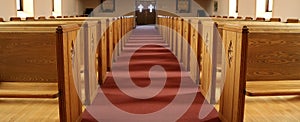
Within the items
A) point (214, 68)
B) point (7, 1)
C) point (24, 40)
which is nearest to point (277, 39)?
point (214, 68)

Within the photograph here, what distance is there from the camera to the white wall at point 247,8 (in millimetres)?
10254

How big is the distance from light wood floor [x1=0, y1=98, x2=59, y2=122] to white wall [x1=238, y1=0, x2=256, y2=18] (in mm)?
8326

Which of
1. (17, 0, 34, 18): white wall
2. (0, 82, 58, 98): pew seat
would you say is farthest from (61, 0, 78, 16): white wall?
(0, 82, 58, 98): pew seat

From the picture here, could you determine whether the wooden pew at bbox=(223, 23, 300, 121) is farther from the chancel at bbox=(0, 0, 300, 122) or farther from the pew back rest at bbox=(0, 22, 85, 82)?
the pew back rest at bbox=(0, 22, 85, 82)

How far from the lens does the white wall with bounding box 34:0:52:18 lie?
10164 millimetres

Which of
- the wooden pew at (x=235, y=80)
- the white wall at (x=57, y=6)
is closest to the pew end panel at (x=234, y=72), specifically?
the wooden pew at (x=235, y=80)

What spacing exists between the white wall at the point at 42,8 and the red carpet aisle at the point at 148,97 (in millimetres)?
5944

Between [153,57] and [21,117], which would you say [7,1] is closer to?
[153,57]

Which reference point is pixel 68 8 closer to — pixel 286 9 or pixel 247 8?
pixel 247 8

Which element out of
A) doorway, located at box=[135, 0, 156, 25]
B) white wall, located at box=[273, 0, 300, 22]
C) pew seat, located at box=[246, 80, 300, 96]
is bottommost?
pew seat, located at box=[246, 80, 300, 96]

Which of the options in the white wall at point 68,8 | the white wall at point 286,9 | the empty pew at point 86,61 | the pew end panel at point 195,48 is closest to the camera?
the empty pew at point 86,61

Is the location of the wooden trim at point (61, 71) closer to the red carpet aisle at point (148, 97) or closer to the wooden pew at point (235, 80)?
the red carpet aisle at point (148, 97)

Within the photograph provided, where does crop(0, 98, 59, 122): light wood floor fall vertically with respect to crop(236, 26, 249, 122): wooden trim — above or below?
below

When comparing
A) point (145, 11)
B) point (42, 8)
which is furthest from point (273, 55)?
point (145, 11)
